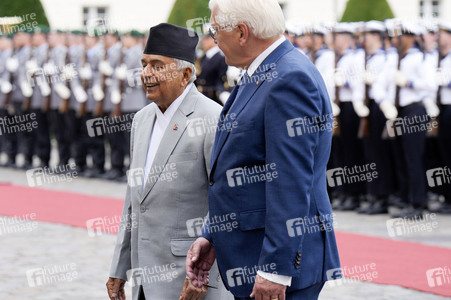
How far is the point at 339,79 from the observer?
446 inches

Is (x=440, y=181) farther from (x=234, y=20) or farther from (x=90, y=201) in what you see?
(x=234, y=20)

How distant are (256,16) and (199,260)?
38.0 inches

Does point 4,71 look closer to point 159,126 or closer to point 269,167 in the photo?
point 159,126

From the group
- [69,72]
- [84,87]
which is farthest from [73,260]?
[69,72]

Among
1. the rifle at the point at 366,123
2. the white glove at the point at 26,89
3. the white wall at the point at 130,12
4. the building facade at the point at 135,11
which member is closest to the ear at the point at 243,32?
the rifle at the point at 366,123

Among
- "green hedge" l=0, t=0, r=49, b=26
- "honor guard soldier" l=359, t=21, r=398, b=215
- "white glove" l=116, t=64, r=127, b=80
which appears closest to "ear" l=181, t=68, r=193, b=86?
"honor guard soldier" l=359, t=21, r=398, b=215

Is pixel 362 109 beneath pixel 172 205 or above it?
beneath

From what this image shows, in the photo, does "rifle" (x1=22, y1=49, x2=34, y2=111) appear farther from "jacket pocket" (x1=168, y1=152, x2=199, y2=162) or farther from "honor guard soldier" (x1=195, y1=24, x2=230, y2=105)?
"jacket pocket" (x1=168, y1=152, x2=199, y2=162)

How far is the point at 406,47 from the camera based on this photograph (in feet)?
33.8

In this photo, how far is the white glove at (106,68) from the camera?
14.5 meters

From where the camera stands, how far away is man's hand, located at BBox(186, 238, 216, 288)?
3553 mm

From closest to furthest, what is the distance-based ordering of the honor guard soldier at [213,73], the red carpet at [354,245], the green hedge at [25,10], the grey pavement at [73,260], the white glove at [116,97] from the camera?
the grey pavement at [73,260]
the red carpet at [354,245]
the honor guard soldier at [213,73]
the white glove at [116,97]
the green hedge at [25,10]

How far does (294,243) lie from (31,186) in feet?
36.1

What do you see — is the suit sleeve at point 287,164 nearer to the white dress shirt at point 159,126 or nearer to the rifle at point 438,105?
the white dress shirt at point 159,126
